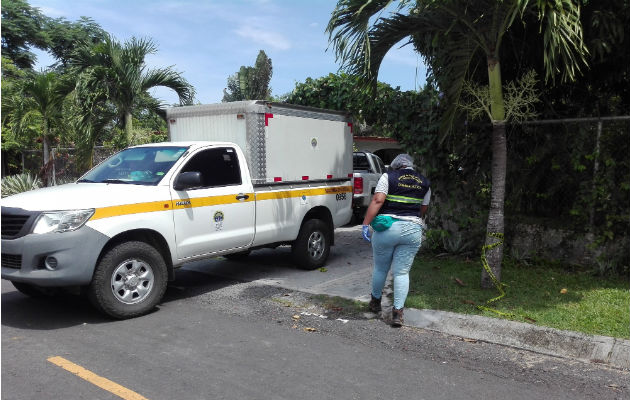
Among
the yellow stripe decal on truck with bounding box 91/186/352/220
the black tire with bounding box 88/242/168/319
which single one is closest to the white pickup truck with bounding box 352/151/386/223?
the yellow stripe decal on truck with bounding box 91/186/352/220

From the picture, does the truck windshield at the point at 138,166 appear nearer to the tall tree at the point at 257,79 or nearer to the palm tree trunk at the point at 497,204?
the palm tree trunk at the point at 497,204

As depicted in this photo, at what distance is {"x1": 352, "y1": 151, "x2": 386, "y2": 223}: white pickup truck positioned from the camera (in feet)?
41.7

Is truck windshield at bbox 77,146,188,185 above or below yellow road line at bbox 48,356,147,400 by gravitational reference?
above

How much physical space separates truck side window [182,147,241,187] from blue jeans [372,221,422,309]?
2.27 metres

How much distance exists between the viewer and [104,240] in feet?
18.4

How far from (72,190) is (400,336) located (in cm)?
390

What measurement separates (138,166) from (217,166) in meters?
0.98

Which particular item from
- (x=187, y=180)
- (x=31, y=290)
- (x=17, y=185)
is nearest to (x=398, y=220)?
(x=187, y=180)

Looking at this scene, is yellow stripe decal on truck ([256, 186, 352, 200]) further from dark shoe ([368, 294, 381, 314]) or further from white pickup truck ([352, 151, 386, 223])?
white pickup truck ([352, 151, 386, 223])

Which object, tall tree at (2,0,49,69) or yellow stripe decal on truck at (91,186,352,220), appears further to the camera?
tall tree at (2,0,49,69)

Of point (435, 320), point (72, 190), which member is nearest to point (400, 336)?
point (435, 320)

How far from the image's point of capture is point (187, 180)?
20.6ft

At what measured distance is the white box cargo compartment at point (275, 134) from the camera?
7.46 metres

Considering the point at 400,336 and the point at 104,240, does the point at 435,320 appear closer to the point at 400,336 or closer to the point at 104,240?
the point at 400,336
